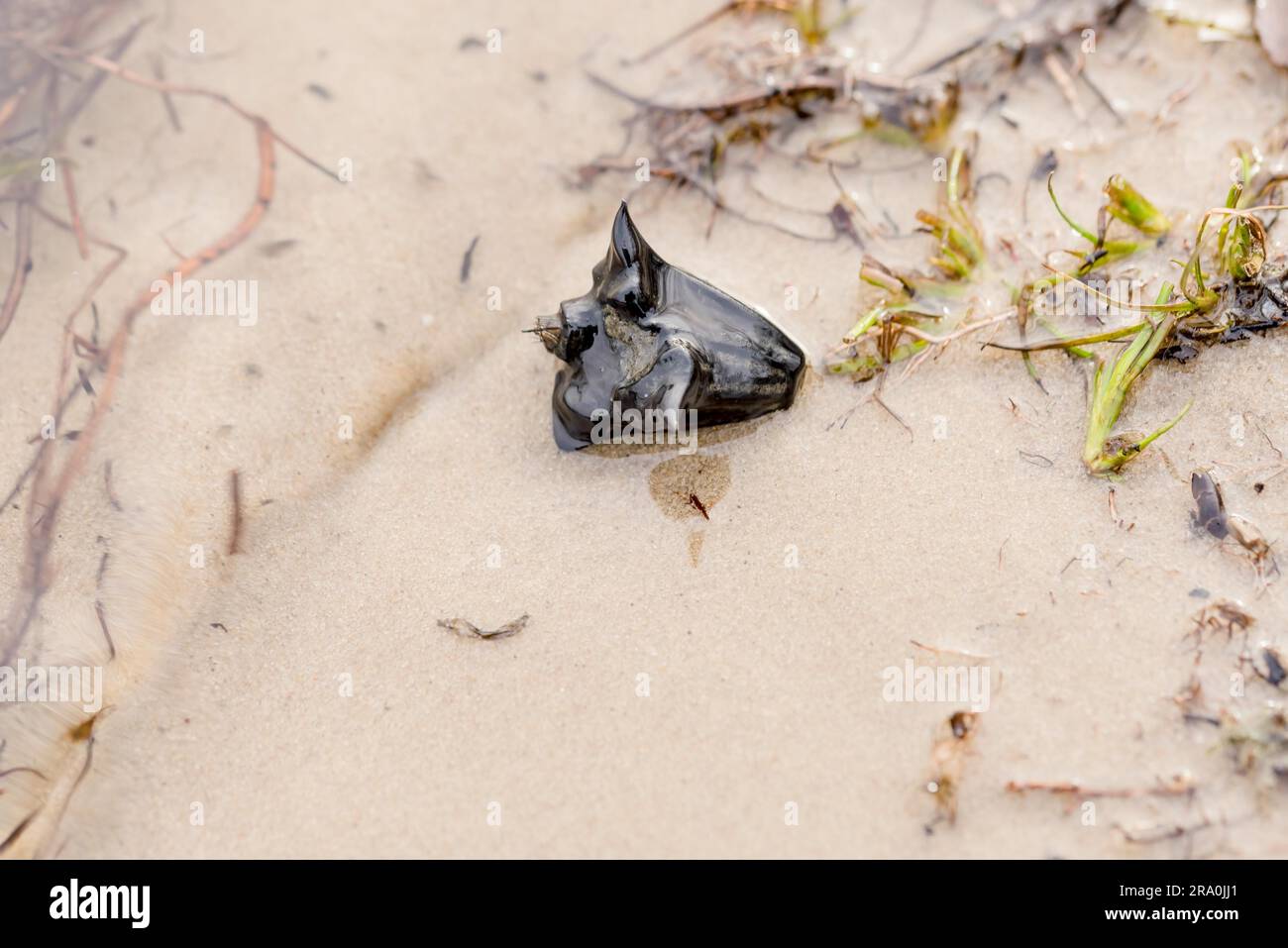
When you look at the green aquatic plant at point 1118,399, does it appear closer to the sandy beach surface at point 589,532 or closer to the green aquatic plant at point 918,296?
the sandy beach surface at point 589,532

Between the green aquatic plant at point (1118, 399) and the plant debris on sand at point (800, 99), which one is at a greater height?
the plant debris on sand at point (800, 99)

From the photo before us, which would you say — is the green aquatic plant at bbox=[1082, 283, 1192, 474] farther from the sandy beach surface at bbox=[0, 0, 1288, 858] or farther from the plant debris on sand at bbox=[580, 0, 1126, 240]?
the plant debris on sand at bbox=[580, 0, 1126, 240]

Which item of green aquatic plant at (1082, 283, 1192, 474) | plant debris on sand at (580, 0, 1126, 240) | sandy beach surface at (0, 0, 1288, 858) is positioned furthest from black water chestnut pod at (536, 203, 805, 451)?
green aquatic plant at (1082, 283, 1192, 474)

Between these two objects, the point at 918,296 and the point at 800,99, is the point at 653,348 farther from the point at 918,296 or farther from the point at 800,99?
the point at 800,99

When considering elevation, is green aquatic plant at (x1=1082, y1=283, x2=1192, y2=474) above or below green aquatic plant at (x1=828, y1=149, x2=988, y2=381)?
below

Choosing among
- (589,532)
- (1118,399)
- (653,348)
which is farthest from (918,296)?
(589,532)

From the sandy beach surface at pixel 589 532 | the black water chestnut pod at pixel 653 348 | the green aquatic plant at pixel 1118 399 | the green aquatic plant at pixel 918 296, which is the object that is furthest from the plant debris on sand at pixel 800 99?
the green aquatic plant at pixel 1118 399

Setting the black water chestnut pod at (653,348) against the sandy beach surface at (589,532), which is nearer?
the sandy beach surface at (589,532)

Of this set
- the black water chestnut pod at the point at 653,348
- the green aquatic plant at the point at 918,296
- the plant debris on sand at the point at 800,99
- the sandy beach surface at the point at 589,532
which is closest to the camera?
the sandy beach surface at the point at 589,532
